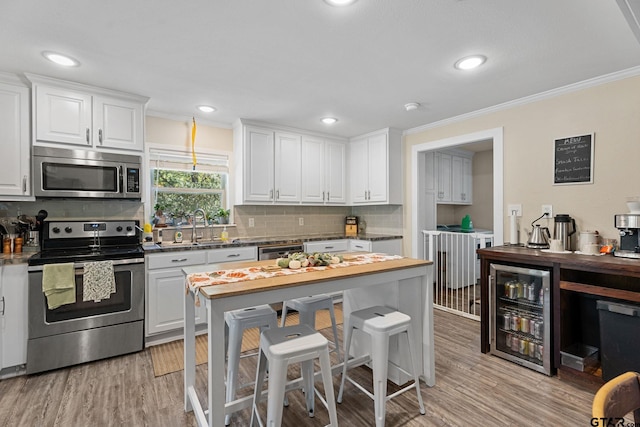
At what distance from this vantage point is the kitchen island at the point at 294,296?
1.50m

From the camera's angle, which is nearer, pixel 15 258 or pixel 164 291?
pixel 15 258

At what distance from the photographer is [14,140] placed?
2598 millimetres

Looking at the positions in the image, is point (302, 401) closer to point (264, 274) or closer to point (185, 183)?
point (264, 274)

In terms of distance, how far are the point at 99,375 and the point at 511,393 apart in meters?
3.09

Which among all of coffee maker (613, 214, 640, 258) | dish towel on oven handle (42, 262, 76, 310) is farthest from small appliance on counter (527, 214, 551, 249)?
dish towel on oven handle (42, 262, 76, 310)

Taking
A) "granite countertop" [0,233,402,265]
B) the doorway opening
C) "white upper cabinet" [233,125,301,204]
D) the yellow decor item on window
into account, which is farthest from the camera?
"white upper cabinet" [233,125,301,204]

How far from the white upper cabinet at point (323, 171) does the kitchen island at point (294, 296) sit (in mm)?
2178

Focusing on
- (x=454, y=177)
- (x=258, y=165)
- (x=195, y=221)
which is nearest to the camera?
(x=195, y=221)

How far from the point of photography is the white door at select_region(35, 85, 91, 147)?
2.63m

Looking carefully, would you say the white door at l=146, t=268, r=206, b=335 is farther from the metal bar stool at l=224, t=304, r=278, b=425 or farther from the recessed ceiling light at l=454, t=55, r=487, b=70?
the recessed ceiling light at l=454, t=55, r=487, b=70

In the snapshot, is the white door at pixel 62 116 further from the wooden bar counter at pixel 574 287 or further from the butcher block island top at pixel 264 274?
the wooden bar counter at pixel 574 287

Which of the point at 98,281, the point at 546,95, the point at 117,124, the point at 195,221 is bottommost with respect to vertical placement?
the point at 98,281

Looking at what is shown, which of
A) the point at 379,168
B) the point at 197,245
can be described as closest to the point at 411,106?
the point at 379,168

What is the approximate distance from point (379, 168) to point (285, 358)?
332 centimetres
